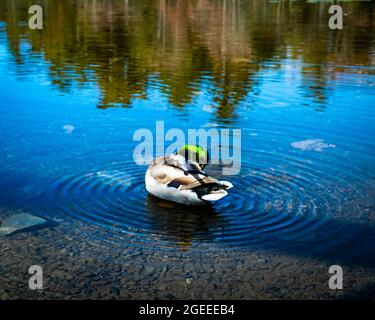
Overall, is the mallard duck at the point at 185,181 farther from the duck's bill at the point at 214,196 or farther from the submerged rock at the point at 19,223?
the submerged rock at the point at 19,223

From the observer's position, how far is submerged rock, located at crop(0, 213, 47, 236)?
9.65 m

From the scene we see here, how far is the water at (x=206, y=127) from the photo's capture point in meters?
9.88

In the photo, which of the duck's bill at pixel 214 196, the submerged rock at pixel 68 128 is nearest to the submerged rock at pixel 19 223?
the duck's bill at pixel 214 196

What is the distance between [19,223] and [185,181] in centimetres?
312

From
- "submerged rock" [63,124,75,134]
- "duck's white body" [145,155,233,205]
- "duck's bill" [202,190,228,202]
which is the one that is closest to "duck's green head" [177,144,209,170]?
"duck's white body" [145,155,233,205]

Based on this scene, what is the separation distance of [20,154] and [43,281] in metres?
6.13

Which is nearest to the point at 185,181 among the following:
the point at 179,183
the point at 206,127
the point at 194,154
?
the point at 179,183

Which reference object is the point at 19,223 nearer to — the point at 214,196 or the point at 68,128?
the point at 214,196

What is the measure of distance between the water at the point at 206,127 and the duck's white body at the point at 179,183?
28cm

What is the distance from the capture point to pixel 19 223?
9875mm

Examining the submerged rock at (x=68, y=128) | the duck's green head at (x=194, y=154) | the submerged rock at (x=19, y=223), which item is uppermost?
the duck's green head at (x=194, y=154)

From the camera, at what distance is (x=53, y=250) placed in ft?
29.5

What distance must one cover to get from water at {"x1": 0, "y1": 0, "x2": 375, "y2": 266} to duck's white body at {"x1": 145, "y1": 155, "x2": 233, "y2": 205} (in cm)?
28

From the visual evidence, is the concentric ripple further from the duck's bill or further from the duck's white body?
the duck's bill
